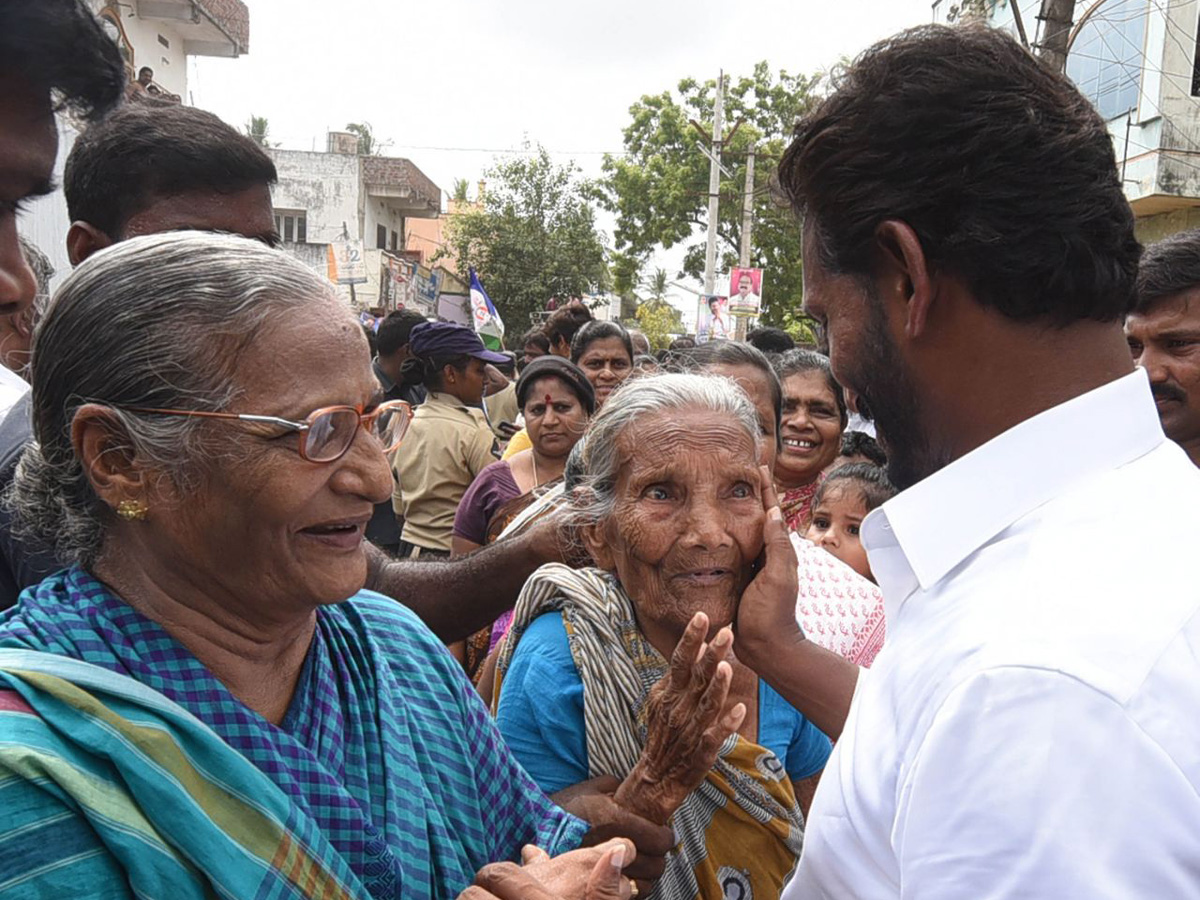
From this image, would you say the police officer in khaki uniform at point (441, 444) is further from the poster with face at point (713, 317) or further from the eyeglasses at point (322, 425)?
the poster with face at point (713, 317)

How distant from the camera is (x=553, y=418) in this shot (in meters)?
4.98

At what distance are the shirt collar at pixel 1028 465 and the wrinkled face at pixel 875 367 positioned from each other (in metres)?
0.14

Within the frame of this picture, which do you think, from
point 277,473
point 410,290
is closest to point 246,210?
point 277,473

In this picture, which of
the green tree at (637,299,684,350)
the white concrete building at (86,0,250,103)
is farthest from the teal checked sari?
the green tree at (637,299,684,350)

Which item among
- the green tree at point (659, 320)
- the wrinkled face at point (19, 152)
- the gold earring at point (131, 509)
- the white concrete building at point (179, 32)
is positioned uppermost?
the white concrete building at point (179, 32)

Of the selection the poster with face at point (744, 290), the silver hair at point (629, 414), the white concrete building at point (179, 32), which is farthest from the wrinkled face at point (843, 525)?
the poster with face at point (744, 290)

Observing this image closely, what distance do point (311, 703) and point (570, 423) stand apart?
3348 mm

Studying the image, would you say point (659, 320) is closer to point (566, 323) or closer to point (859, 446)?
point (566, 323)

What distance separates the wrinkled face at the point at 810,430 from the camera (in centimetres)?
458

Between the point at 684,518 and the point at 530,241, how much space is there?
28.7 metres

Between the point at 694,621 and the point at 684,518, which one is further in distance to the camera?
the point at 684,518

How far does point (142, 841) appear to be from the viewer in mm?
1317

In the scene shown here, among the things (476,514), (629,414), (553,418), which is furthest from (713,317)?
(629,414)

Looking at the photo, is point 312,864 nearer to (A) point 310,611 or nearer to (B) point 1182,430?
(A) point 310,611
